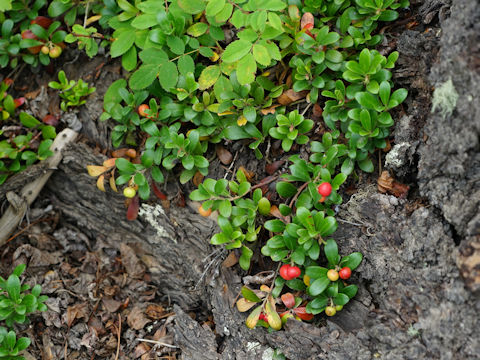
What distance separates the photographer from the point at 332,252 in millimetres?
3012

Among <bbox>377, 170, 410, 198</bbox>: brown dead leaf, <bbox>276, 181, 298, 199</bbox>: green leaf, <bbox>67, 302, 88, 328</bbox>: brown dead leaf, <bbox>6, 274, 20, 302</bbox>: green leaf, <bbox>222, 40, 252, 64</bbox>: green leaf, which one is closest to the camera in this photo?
<bbox>377, 170, 410, 198</bbox>: brown dead leaf

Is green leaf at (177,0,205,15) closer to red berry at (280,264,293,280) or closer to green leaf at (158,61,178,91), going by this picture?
green leaf at (158,61,178,91)

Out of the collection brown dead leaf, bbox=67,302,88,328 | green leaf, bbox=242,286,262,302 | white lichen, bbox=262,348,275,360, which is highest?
green leaf, bbox=242,286,262,302

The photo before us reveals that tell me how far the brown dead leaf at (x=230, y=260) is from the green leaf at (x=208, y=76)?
4.28ft

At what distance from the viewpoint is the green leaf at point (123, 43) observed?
146 inches

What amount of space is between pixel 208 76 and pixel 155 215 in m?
1.27

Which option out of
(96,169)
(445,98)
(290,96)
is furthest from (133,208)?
(445,98)

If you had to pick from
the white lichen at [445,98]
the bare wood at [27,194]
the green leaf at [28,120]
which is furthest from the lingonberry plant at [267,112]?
the green leaf at [28,120]

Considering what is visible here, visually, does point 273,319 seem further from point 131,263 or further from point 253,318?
point 131,263

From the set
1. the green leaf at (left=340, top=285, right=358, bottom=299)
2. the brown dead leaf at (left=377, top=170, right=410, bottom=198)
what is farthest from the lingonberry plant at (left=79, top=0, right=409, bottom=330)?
the brown dead leaf at (left=377, top=170, right=410, bottom=198)

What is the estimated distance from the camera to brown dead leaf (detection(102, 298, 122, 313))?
3922mm

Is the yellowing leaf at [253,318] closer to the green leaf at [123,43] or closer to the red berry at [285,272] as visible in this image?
the red berry at [285,272]

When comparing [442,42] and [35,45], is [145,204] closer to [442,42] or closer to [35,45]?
[35,45]

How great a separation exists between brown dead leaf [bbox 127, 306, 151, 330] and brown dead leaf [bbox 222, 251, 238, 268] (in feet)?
2.90
